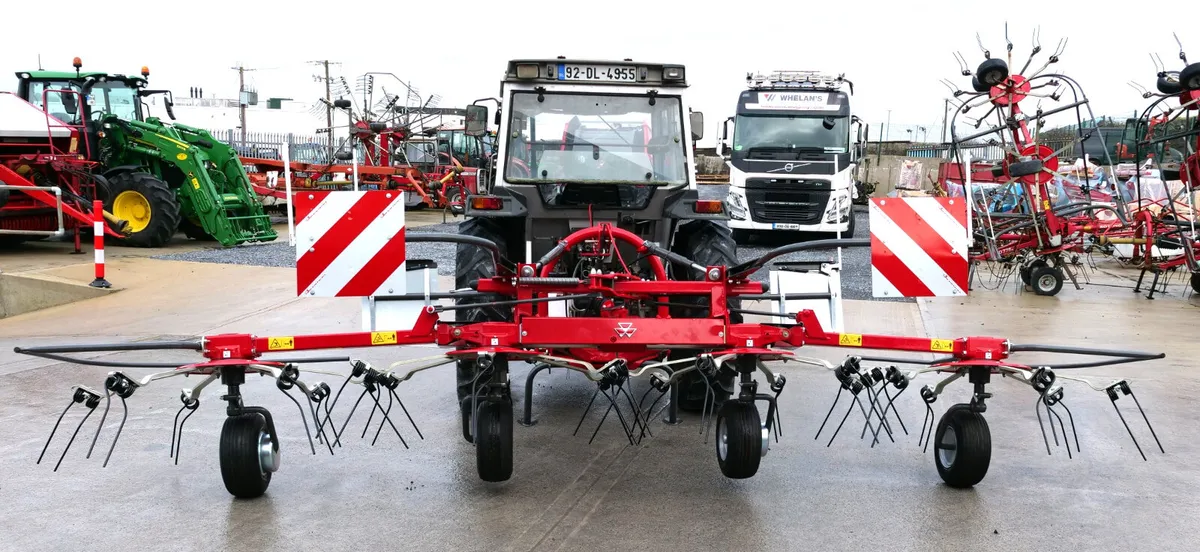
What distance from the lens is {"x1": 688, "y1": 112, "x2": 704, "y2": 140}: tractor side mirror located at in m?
7.11

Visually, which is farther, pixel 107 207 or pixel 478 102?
pixel 107 207

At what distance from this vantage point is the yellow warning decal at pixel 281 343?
14.1 feet

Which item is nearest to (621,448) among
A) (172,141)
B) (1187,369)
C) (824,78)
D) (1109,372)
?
(1109,372)

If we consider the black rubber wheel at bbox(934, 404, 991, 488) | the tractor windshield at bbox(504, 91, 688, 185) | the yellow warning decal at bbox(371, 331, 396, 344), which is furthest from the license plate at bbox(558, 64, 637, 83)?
the black rubber wheel at bbox(934, 404, 991, 488)

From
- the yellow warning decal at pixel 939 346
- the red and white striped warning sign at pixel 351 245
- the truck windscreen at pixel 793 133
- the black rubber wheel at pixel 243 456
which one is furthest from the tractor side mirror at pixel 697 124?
the truck windscreen at pixel 793 133

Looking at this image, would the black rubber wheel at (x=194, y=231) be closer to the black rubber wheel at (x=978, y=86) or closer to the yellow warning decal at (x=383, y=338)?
the black rubber wheel at (x=978, y=86)

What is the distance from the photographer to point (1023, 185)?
11328 millimetres

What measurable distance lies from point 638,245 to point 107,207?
11.6m

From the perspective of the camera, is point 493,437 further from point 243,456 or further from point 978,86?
point 978,86

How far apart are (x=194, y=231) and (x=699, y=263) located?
11.7 metres

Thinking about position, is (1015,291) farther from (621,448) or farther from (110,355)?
(110,355)

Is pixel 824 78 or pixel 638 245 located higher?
pixel 824 78

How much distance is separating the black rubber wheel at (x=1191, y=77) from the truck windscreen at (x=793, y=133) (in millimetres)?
6247

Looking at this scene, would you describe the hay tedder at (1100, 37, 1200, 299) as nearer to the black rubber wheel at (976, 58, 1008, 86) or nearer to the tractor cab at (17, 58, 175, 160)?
the black rubber wheel at (976, 58, 1008, 86)
